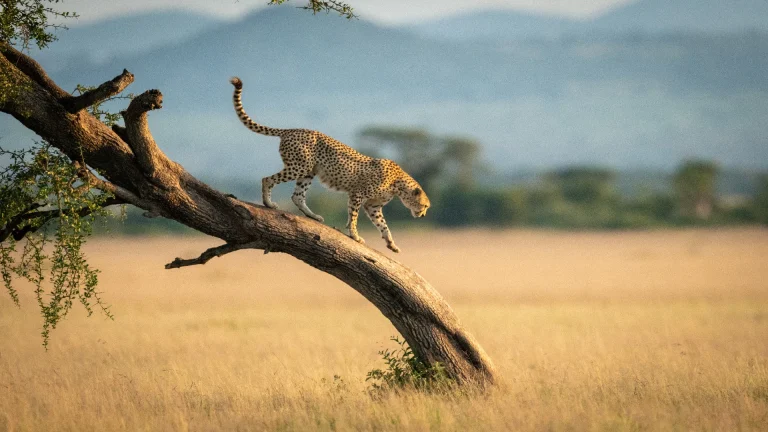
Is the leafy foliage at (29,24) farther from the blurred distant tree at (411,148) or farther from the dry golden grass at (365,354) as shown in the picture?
the blurred distant tree at (411,148)

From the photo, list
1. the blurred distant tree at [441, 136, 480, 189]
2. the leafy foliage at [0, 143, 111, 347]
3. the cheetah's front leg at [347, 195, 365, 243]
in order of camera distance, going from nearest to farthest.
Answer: the leafy foliage at [0, 143, 111, 347] → the cheetah's front leg at [347, 195, 365, 243] → the blurred distant tree at [441, 136, 480, 189]

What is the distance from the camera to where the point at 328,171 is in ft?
29.5

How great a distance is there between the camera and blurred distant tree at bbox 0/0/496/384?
757 cm

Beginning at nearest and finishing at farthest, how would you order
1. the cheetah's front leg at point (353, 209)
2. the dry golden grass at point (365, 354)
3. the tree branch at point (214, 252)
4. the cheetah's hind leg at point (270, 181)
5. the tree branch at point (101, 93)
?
the tree branch at point (101, 93)
the dry golden grass at point (365, 354)
the tree branch at point (214, 252)
the cheetah's hind leg at point (270, 181)
the cheetah's front leg at point (353, 209)

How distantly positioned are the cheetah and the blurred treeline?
39283 mm

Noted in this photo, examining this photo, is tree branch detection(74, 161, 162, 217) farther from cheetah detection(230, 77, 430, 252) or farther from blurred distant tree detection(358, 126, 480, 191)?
blurred distant tree detection(358, 126, 480, 191)

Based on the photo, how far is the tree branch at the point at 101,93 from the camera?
7227mm

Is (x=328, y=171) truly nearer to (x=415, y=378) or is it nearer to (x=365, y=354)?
(x=415, y=378)

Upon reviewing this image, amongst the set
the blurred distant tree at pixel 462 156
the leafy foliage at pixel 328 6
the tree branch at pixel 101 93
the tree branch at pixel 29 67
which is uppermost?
the blurred distant tree at pixel 462 156

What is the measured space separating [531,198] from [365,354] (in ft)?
169

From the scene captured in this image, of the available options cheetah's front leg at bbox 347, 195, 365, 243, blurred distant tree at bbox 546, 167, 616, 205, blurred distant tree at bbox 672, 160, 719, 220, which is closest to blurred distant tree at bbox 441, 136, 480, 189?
blurred distant tree at bbox 546, 167, 616, 205

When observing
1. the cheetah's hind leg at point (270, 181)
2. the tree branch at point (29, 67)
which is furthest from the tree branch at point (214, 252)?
the tree branch at point (29, 67)

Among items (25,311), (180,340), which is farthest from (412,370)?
(25,311)

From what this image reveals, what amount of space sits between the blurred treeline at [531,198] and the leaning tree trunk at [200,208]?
132 feet
